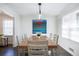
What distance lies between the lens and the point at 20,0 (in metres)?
1.37

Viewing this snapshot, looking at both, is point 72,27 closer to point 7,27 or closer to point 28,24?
point 28,24

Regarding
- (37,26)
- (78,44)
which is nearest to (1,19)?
(37,26)

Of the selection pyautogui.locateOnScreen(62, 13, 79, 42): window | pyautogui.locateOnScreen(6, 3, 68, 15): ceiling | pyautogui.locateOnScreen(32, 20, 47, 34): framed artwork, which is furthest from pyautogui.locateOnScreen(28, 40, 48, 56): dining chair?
pyautogui.locateOnScreen(32, 20, 47, 34): framed artwork

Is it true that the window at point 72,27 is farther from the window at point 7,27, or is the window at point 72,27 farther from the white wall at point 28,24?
the window at point 7,27

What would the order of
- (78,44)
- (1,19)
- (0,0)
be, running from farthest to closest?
(1,19) < (78,44) < (0,0)

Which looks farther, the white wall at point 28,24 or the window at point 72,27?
the white wall at point 28,24

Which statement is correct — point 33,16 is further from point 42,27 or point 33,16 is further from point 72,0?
point 72,0

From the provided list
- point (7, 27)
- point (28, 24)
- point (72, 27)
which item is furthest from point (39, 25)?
point (72, 27)

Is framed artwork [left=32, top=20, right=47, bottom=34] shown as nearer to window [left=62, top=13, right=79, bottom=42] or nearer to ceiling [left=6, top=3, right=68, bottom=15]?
ceiling [left=6, top=3, right=68, bottom=15]

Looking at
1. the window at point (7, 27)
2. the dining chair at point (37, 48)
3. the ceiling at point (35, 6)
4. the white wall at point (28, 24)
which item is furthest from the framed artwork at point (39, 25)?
the dining chair at point (37, 48)

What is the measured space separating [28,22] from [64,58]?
7963mm

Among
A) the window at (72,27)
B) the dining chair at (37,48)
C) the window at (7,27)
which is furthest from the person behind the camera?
the window at (7,27)

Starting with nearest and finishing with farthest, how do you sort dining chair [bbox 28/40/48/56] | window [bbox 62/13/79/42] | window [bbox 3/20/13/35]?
dining chair [bbox 28/40/48/56]
window [bbox 62/13/79/42]
window [bbox 3/20/13/35]

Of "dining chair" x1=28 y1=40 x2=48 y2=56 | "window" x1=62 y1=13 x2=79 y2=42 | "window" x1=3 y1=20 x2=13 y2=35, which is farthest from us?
"window" x1=3 y1=20 x2=13 y2=35
